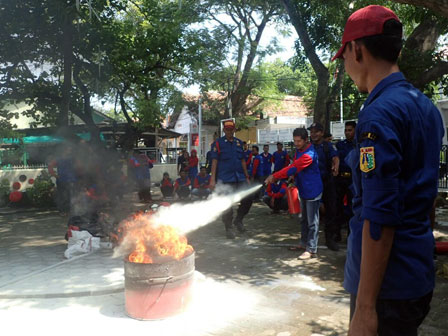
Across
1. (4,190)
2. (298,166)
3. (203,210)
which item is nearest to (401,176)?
(298,166)

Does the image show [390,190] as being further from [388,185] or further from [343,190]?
[343,190]

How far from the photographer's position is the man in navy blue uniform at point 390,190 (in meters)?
1.42

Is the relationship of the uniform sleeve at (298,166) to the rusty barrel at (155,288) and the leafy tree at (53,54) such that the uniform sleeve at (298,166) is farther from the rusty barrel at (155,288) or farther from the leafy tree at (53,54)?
the leafy tree at (53,54)

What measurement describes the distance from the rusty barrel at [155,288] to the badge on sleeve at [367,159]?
2.79 metres

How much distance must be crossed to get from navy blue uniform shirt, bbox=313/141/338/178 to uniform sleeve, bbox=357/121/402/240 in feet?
17.4

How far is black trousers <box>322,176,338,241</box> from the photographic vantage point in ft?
22.0

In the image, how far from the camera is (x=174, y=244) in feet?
14.0

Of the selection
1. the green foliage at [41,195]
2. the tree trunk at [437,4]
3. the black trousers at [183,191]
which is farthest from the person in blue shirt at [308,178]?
the green foliage at [41,195]

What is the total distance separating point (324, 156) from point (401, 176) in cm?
533

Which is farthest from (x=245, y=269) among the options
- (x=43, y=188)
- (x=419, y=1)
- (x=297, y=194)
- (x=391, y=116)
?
(x=43, y=188)

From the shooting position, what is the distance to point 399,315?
152 centimetres

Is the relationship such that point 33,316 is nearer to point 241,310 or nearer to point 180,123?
point 241,310

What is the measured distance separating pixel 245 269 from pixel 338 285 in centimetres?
139

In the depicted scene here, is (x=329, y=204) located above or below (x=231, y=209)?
above
